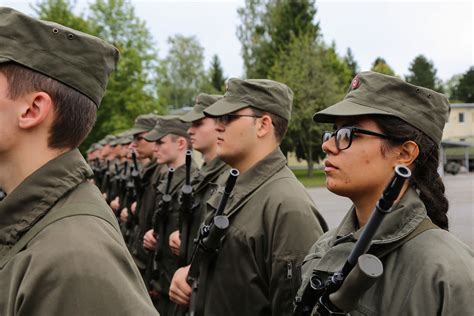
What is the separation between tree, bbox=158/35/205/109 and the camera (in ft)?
204

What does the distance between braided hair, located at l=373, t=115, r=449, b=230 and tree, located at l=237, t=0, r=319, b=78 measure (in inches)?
1617

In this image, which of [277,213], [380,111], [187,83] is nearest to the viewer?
[380,111]

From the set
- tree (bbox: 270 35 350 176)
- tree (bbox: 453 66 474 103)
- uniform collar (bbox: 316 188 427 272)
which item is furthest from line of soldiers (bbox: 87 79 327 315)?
tree (bbox: 453 66 474 103)

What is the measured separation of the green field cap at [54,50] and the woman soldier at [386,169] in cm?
115

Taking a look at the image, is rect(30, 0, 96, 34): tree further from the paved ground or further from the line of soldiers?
the line of soldiers

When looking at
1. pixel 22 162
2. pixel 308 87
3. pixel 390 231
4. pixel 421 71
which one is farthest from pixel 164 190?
pixel 421 71

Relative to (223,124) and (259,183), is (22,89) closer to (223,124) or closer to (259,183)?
(259,183)

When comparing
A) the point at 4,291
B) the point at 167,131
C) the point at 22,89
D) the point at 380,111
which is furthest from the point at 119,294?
the point at 167,131

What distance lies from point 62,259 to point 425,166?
1752mm

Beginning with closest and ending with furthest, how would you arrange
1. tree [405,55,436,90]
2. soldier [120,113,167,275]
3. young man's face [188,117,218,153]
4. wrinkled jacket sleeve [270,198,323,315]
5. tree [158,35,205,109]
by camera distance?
wrinkled jacket sleeve [270,198,323,315], young man's face [188,117,218,153], soldier [120,113,167,275], tree [158,35,205,109], tree [405,55,436,90]

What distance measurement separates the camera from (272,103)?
4258 millimetres

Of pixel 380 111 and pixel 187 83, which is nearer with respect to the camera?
pixel 380 111

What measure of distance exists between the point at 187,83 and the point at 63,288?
6262 centimetres

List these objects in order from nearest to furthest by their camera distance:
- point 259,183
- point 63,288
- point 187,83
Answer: point 63,288, point 259,183, point 187,83
